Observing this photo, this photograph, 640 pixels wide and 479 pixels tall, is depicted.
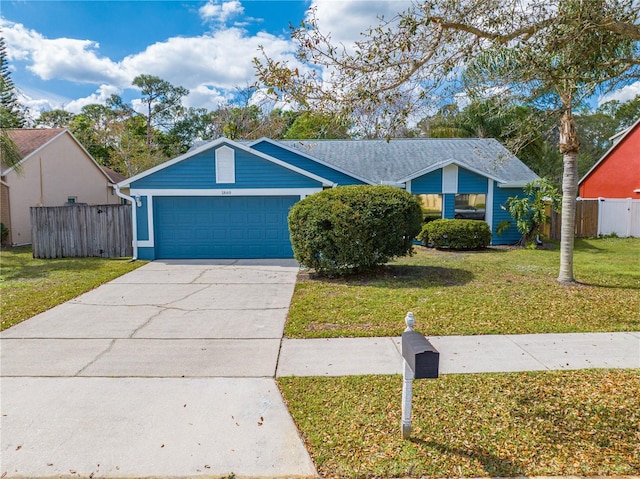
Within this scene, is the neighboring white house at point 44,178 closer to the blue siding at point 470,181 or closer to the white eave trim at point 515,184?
the blue siding at point 470,181

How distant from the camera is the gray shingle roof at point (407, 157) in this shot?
58.0 ft

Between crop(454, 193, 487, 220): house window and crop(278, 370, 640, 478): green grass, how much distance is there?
1324cm

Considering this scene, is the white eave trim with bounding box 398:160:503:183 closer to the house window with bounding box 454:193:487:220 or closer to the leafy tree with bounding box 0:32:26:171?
the house window with bounding box 454:193:487:220

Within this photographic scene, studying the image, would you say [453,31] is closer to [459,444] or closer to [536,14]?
[536,14]

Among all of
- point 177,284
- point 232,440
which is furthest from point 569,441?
point 177,284

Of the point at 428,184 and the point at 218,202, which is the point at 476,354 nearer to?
the point at 218,202

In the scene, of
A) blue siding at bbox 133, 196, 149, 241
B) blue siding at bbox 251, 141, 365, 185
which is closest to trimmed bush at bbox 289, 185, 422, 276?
blue siding at bbox 133, 196, 149, 241

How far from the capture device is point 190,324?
272 inches

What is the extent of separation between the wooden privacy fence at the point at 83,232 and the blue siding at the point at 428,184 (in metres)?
10.1

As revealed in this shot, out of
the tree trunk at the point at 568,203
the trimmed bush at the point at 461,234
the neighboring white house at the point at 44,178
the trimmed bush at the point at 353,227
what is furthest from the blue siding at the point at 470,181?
the neighboring white house at the point at 44,178

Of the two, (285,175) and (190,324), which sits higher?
(285,175)

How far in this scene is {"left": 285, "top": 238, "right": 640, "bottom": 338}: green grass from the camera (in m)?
6.52

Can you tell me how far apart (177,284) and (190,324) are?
3438 millimetres

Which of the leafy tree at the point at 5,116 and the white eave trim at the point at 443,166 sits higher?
the leafy tree at the point at 5,116
